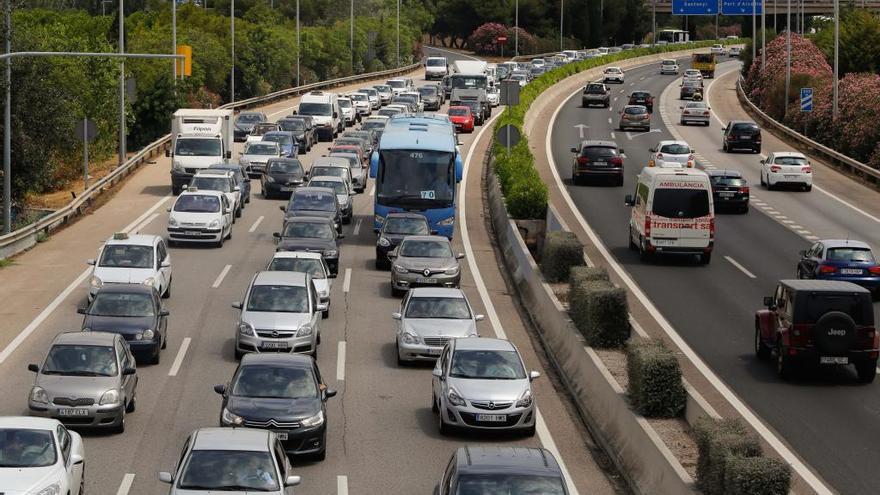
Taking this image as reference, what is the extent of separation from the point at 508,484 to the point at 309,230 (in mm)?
23367

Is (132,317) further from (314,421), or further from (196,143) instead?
(196,143)

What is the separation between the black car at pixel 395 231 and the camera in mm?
39812

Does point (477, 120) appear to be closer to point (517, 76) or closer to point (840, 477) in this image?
point (517, 76)

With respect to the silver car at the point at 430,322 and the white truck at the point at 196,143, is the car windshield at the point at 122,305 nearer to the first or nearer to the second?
the silver car at the point at 430,322

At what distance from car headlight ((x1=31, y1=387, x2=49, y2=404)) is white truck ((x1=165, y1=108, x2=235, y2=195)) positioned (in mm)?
30702

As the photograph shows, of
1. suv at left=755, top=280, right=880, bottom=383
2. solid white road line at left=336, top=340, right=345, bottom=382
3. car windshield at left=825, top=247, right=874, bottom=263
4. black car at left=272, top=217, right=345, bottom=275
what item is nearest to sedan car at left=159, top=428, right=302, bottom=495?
solid white road line at left=336, top=340, right=345, bottom=382

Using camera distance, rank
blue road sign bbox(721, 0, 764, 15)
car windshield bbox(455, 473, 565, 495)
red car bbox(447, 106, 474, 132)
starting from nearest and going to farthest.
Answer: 1. car windshield bbox(455, 473, 565, 495)
2. red car bbox(447, 106, 474, 132)
3. blue road sign bbox(721, 0, 764, 15)

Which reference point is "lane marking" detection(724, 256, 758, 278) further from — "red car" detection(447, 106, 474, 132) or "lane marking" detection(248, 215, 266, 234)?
"red car" detection(447, 106, 474, 132)

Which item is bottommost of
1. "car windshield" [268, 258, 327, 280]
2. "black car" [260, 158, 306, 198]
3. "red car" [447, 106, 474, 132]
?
"car windshield" [268, 258, 327, 280]

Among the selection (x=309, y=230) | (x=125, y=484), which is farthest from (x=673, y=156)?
(x=125, y=484)

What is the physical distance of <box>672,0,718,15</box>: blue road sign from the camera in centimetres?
13250

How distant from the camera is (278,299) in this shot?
2955cm

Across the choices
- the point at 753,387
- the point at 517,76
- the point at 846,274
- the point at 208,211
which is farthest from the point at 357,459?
the point at 517,76

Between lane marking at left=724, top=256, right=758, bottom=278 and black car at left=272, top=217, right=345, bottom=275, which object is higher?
black car at left=272, top=217, right=345, bottom=275
